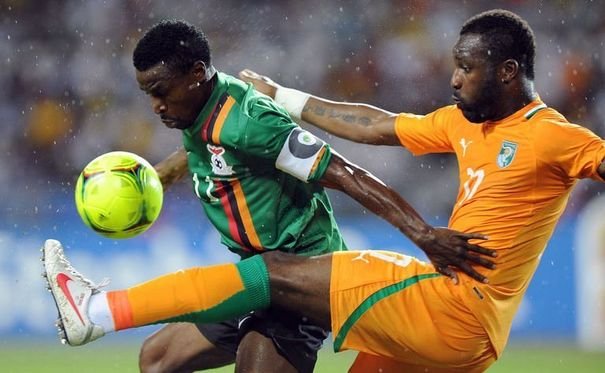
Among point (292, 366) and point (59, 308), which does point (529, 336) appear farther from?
point (59, 308)

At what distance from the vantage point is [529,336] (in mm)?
8109

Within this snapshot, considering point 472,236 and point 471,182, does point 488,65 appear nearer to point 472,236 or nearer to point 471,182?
point 471,182

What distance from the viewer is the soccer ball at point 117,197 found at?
4.21 metres

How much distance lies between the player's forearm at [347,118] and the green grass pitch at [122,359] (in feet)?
8.54

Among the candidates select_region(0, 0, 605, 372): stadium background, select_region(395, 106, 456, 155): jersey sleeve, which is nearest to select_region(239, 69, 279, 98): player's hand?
select_region(395, 106, 456, 155): jersey sleeve

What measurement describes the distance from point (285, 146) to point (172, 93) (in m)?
0.50

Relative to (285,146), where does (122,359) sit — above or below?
below

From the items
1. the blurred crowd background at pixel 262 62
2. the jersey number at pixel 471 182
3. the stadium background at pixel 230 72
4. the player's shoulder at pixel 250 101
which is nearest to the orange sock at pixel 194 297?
the player's shoulder at pixel 250 101

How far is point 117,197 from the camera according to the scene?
13.8ft

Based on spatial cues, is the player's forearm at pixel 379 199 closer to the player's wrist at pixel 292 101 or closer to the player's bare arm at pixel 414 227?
the player's bare arm at pixel 414 227

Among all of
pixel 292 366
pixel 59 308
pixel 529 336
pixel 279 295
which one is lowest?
pixel 529 336

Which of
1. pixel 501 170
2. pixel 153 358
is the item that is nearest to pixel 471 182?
pixel 501 170

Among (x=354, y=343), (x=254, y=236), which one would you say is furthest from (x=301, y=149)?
(x=354, y=343)

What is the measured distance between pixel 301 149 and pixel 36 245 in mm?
4761
